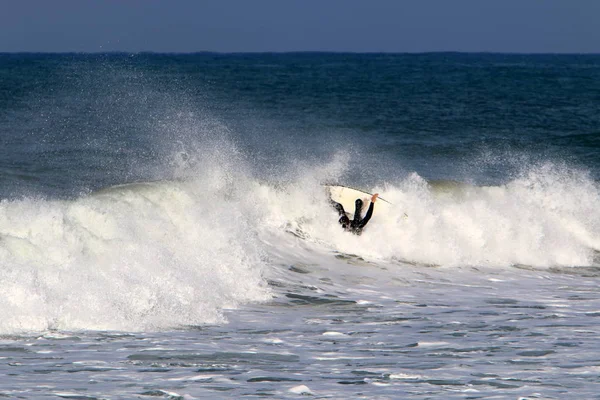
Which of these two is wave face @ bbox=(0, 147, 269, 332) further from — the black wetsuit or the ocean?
the black wetsuit

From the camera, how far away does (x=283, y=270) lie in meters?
14.3

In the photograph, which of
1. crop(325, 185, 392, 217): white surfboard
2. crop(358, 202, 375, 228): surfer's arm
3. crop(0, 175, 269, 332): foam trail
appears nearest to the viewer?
crop(0, 175, 269, 332): foam trail

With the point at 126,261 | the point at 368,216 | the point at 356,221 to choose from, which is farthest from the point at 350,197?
the point at 126,261

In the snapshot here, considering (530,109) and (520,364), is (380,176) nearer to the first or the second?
(520,364)

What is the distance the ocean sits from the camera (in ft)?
27.7

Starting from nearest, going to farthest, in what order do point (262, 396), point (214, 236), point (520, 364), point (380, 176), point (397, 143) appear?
point (262, 396) → point (520, 364) → point (214, 236) → point (380, 176) → point (397, 143)

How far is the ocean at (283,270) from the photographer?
27.7ft

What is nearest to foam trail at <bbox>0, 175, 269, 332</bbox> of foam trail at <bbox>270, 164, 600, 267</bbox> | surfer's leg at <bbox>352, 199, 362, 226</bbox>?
surfer's leg at <bbox>352, 199, 362, 226</bbox>

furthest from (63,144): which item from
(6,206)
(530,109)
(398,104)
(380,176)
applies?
(530,109)

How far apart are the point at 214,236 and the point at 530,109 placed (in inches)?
1221

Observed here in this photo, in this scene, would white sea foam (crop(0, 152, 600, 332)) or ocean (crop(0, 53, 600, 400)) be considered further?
white sea foam (crop(0, 152, 600, 332))

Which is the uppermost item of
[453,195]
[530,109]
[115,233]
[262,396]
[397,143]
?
[530,109]

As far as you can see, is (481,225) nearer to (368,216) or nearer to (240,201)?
(368,216)

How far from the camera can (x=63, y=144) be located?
82.0ft
